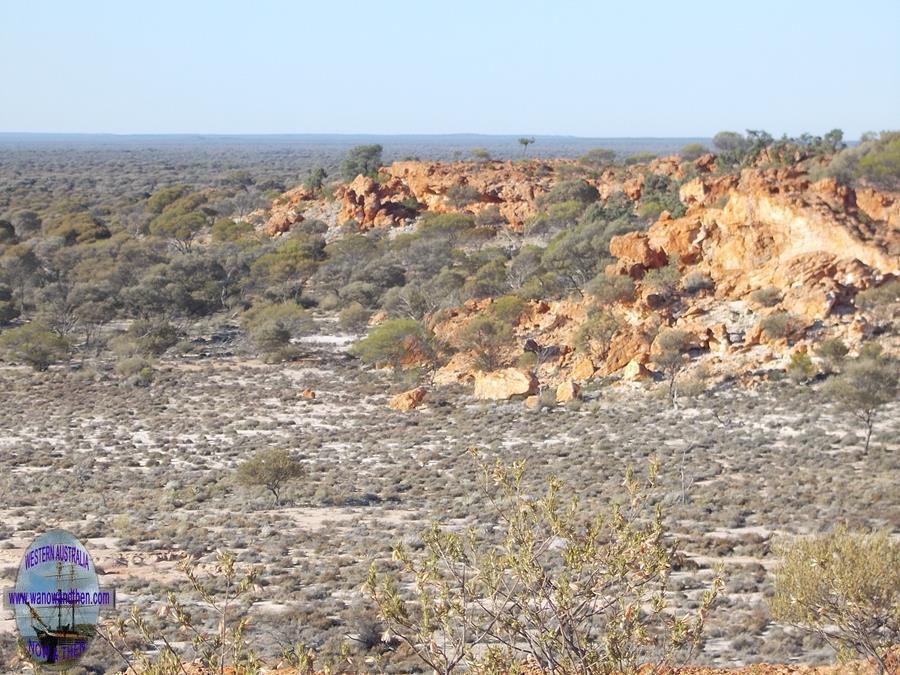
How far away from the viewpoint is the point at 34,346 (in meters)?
29.7

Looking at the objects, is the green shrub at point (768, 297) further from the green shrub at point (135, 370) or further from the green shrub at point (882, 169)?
the green shrub at point (135, 370)

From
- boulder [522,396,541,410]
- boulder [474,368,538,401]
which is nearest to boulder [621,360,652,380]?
boulder [474,368,538,401]

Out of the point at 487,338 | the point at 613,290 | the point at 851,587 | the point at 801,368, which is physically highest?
the point at 851,587

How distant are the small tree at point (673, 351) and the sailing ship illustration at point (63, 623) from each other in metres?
19.5

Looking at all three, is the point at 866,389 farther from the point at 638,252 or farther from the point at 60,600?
the point at 60,600

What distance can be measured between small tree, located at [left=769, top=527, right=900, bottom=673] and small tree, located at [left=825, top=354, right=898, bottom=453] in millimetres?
11775

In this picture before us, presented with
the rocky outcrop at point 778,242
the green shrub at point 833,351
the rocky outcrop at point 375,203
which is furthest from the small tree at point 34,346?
the green shrub at point 833,351

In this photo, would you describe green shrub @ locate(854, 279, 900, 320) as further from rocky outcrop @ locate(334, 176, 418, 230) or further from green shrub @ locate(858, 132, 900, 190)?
rocky outcrop @ locate(334, 176, 418, 230)

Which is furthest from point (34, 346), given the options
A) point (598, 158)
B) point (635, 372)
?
point (598, 158)

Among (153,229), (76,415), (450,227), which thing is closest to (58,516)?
(76,415)

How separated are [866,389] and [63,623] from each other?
16878 millimetres

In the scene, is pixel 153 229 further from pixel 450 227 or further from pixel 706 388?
pixel 706 388

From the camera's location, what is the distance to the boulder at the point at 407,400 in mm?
24484

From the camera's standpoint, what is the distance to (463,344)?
28.2m
